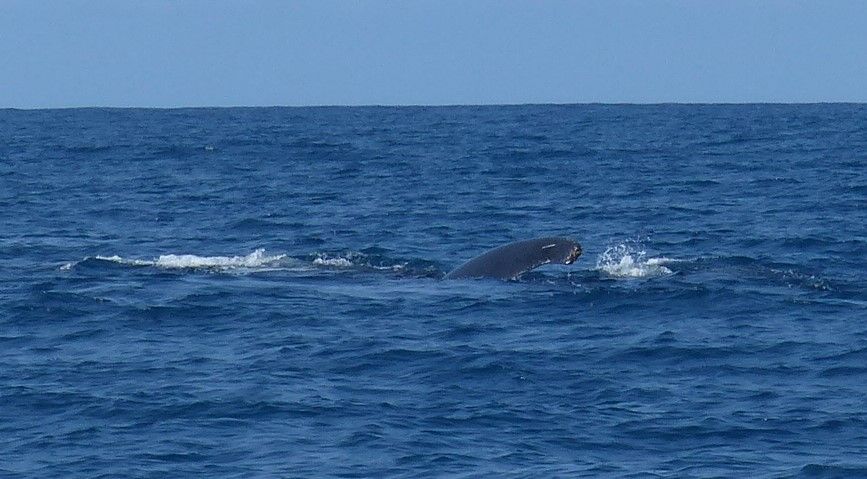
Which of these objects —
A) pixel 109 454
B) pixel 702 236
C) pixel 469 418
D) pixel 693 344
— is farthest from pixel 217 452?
pixel 702 236

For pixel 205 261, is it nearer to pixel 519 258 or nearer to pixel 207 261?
pixel 207 261

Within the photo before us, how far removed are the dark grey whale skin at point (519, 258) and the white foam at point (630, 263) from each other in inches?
65.7

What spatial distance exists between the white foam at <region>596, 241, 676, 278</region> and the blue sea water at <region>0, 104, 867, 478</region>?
11 cm

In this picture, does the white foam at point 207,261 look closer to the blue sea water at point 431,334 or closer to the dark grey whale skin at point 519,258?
the blue sea water at point 431,334

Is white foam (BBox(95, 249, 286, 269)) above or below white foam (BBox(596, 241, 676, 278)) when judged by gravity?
above

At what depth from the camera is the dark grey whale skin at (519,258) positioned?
22.5 metres

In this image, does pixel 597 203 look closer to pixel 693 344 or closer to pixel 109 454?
pixel 693 344

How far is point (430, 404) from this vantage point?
15.9 m

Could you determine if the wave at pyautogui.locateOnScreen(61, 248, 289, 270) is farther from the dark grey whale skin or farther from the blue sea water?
the dark grey whale skin

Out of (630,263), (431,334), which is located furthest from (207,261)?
(431,334)

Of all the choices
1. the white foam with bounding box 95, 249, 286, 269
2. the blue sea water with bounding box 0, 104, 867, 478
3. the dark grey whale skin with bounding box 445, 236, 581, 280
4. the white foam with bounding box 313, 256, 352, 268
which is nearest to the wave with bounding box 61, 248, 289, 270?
the white foam with bounding box 95, 249, 286, 269

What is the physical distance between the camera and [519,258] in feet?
76.4

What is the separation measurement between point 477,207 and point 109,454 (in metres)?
23.5

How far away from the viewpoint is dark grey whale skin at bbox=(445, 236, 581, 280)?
2247 centimetres
